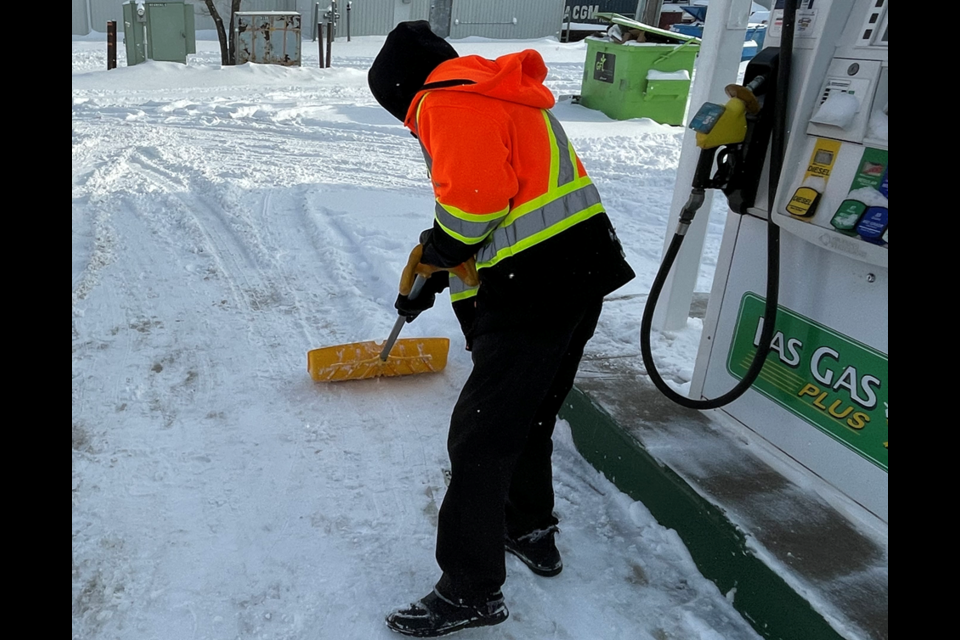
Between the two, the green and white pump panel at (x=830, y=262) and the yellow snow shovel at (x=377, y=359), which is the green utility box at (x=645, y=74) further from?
the green and white pump panel at (x=830, y=262)

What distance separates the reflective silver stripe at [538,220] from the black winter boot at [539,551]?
1.01 m

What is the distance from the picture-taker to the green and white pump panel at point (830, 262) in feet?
7.34

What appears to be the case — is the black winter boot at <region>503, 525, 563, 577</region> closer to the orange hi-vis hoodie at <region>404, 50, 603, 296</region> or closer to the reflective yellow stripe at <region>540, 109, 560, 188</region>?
the orange hi-vis hoodie at <region>404, 50, 603, 296</region>

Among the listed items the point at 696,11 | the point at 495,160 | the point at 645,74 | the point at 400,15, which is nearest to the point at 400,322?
the point at 495,160

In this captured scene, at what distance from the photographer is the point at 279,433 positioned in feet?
10.5

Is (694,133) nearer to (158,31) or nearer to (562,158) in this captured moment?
(562,158)

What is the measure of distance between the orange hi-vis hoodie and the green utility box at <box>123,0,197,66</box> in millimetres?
11852

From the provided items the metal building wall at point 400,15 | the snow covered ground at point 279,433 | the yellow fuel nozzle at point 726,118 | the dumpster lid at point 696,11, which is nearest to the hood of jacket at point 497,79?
the yellow fuel nozzle at point 726,118

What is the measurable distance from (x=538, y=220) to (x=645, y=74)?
28.2ft

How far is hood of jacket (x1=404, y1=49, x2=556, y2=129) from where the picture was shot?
6.21 ft

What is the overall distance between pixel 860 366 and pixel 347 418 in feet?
6.51
